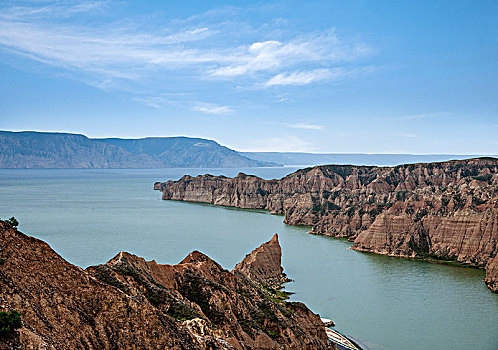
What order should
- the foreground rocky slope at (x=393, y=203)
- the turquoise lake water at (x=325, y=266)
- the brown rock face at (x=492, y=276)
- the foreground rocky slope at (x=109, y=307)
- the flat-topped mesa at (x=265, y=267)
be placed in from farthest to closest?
1. the foreground rocky slope at (x=393, y=203)
2. the flat-topped mesa at (x=265, y=267)
3. the brown rock face at (x=492, y=276)
4. the turquoise lake water at (x=325, y=266)
5. the foreground rocky slope at (x=109, y=307)

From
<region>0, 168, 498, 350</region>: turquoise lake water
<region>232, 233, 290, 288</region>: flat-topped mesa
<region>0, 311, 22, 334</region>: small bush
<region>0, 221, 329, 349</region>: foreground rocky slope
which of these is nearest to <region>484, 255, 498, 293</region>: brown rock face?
<region>0, 168, 498, 350</region>: turquoise lake water

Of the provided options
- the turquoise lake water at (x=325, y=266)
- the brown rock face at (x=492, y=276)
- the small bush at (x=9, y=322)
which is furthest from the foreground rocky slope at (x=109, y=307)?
the brown rock face at (x=492, y=276)

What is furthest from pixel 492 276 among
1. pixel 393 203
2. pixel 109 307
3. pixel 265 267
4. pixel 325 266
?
pixel 109 307

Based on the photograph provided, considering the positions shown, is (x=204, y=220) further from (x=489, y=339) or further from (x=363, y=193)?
(x=489, y=339)

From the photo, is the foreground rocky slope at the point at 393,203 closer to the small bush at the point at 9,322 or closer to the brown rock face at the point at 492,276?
the brown rock face at the point at 492,276

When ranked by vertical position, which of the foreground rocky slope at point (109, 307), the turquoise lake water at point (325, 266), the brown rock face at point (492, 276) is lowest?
the turquoise lake water at point (325, 266)

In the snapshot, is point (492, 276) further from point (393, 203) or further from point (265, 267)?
point (393, 203)

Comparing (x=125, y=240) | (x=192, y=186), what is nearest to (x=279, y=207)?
(x=192, y=186)
